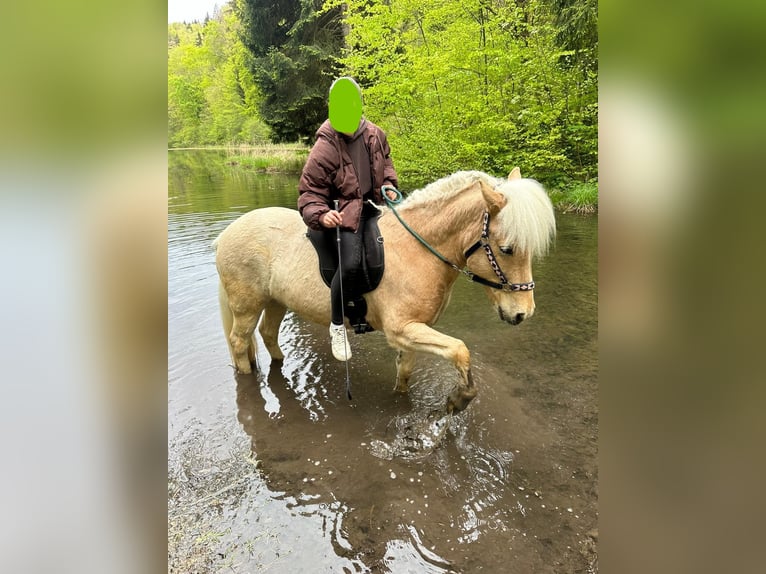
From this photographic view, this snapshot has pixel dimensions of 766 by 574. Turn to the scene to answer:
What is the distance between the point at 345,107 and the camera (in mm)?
3555

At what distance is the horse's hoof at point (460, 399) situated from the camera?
3.56m

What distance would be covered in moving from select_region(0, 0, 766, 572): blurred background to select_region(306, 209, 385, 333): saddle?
2942 mm

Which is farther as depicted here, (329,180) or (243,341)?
(243,341)

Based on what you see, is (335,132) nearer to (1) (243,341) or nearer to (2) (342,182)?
(2) (342,182)

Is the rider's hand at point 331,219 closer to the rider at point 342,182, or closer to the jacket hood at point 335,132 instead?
the rider at point 342,182

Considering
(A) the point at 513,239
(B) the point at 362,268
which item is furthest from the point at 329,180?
(A) the point at 513,239

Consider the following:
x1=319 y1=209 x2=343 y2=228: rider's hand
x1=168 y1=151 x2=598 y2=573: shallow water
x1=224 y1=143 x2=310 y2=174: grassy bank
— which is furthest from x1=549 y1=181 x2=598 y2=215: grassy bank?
x1=224 y1=143 x2=310 y2=174: grassy bank

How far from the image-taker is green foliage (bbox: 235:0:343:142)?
813 inches

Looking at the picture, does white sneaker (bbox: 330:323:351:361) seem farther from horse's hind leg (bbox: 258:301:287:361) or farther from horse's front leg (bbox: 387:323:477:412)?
horse's hind leg (bbox: 258:301:287:361)
